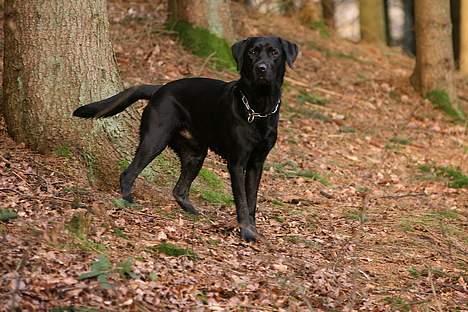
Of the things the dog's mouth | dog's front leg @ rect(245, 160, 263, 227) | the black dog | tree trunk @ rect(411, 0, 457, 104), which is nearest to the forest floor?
dog's front leg @ rect(245, 160, 263, 227)

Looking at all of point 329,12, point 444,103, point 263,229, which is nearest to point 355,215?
point 263,229

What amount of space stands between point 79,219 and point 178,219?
4.62 ft

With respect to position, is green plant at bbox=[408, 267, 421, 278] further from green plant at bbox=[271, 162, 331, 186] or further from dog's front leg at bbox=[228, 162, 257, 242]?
green plant at bbox=[271, 162, 331, 186]

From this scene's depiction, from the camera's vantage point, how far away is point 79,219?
5820 mm

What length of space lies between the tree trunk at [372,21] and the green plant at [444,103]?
5.22 meters

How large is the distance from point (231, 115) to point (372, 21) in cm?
1355

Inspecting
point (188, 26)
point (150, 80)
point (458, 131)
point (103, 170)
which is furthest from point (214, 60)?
point (103, 170)

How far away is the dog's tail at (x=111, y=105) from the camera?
7078 millimetres

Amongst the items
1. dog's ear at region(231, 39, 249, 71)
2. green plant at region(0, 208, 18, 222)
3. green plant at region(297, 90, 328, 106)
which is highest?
dog's ear at region(231, 39, 249, 71)

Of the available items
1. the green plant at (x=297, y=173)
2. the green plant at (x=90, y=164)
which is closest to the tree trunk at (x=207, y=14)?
the green plant at (x=297, y=173)

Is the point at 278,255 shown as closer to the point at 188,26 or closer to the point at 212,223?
the point at 212,223

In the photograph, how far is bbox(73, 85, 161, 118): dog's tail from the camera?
279 inches

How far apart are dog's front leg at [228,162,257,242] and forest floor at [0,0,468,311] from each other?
0.40 feet

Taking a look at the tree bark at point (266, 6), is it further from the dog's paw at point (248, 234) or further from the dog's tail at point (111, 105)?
the dog's paw at point (248, 234)
